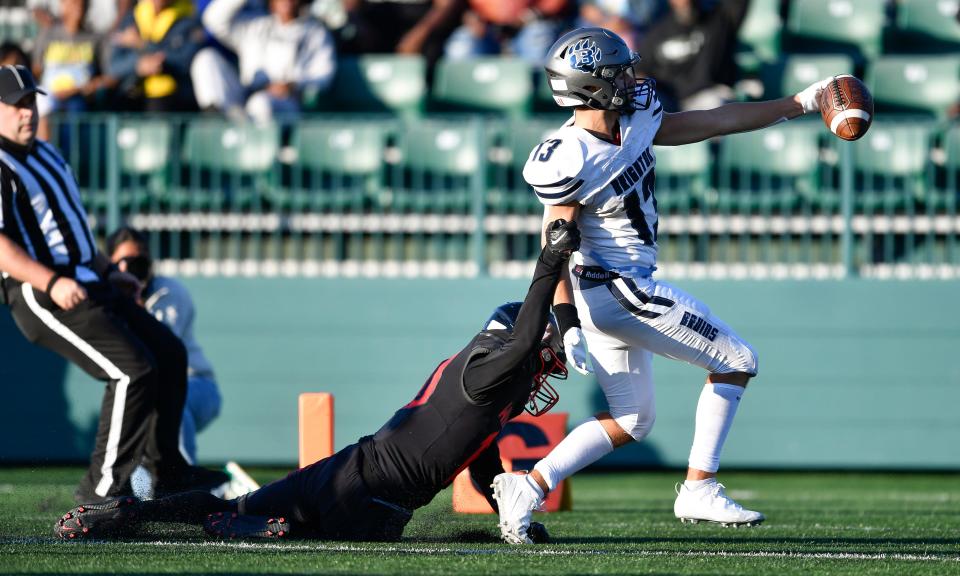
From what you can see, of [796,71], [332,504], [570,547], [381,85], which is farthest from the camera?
[381,85]

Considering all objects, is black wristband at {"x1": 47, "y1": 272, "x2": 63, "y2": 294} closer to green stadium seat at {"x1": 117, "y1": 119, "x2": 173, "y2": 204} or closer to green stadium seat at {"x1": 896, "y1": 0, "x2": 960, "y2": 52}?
green stadium seat at {"x1": 117, "y1": 119, "x2": 173, "y2": 204}

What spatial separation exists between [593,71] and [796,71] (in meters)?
5.80

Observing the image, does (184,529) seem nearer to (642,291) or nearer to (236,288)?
(642,291)

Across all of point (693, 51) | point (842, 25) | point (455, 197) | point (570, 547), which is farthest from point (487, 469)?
point (842, 25)

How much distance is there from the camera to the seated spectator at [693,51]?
32.9 feet

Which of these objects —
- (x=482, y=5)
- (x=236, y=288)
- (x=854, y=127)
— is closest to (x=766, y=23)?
(x=482, y=5)

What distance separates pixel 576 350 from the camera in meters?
4.56

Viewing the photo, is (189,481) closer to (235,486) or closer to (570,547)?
(235,486)

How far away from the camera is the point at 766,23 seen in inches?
432

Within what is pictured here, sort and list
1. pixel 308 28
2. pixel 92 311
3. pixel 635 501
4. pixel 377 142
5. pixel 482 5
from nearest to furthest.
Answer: pixel 92 311 < pixel 635 501 < pixel 377 142 < pixel 308 28 < pixel 482 5

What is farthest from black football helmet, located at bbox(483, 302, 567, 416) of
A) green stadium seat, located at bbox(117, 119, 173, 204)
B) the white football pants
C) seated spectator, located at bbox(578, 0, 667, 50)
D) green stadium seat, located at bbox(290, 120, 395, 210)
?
seated spectator, located at bbox(578, 0, 667, 50)

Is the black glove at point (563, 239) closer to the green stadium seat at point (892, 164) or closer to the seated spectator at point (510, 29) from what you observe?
the green stadium seat at point (892, 164)

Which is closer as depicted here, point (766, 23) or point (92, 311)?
point (92, 311)

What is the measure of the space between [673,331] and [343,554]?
148 cm
